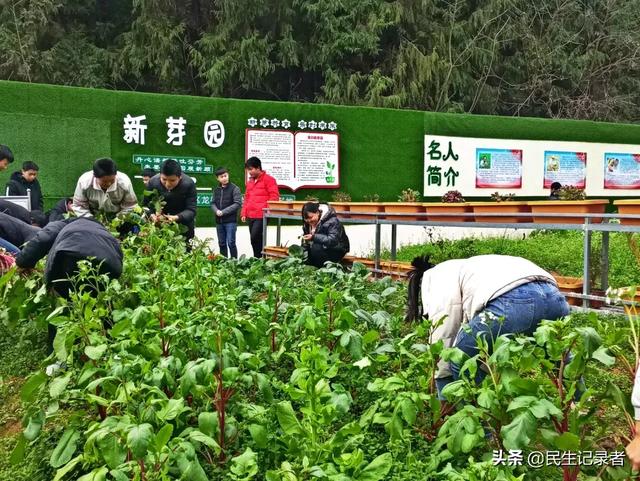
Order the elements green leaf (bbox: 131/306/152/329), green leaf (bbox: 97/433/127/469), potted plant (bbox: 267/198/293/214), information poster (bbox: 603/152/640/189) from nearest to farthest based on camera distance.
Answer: green leaf (bbox: 97/433/127/469) < green leaf (bbox: 131/306/152/329) < potted plant (bbox: 267/198/293/214) < information poster (bbox: 603/152/640/189)

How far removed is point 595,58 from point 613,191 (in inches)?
340

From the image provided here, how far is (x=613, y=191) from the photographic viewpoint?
1592 cm

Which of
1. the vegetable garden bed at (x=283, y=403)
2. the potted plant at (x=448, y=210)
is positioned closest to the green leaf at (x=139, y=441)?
the vegetable garden bed at (x=283, y=403)

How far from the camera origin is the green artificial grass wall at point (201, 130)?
10328 mm

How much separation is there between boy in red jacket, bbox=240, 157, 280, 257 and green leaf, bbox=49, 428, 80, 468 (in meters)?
7.15

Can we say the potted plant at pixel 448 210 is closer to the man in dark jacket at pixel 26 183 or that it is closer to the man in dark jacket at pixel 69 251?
the man in dark jacket at pixel 69 251

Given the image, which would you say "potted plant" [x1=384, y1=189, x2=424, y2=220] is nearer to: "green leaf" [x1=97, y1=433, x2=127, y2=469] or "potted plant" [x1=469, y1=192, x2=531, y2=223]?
"potted plant" [x1=469, y1=192, x2=531, y2=223]

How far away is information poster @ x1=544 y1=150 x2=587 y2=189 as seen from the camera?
14938 mm

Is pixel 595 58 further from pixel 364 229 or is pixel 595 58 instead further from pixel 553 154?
pixel 364 229

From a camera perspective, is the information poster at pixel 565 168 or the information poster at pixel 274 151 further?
the information poster at pixel 565 168

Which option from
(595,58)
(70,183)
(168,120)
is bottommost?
(70,183)

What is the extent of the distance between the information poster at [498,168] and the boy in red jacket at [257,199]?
17.8 feet

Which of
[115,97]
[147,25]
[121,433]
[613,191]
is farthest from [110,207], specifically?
[147,25]

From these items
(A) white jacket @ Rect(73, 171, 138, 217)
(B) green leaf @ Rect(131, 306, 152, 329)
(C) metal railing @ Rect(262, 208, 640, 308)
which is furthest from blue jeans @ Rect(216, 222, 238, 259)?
(B) green leaf @ Rect(131, 306, 152, 329)
